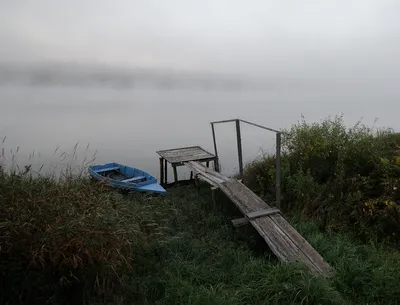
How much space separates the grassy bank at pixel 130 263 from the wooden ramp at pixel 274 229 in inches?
6.3

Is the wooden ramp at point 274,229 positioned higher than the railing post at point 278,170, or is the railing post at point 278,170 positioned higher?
the railing post at point 278,170

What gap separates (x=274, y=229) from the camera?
4691mm

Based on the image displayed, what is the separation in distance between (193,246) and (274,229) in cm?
101

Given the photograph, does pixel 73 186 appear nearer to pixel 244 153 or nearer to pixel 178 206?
pixel 178 206

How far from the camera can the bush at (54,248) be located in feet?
9.78

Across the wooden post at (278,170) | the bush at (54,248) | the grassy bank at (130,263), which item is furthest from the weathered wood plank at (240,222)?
the bush at (54,248)

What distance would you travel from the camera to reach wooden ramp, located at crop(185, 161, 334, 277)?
12.8ft

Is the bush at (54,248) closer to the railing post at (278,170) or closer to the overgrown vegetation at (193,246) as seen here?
the overgrown vegetation at (193,246)

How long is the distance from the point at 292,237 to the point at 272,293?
117 cm

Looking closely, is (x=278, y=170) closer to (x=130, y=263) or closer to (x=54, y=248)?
(x=130, y=263)

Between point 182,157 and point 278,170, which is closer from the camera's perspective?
point 278,170

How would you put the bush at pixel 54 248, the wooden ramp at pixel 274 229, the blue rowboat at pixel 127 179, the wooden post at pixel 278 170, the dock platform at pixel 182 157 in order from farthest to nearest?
1. the dock platform at pixel 182 157
2. the blue rowboat at pixel 127 179
3. the wooden post at pixel 278 170
4. the wooden ramp at pixel 274 229
5. the bush at pixel 54 248

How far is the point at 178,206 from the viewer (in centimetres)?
638

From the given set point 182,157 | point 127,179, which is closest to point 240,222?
point 127,179
